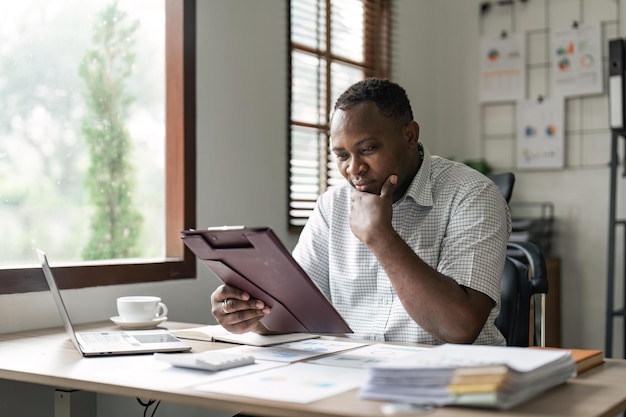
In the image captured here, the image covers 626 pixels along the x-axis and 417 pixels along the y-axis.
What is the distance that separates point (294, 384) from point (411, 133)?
902 millimetres

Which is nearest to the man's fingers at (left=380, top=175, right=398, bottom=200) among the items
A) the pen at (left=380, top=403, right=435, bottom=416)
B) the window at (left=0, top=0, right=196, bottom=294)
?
the pen at (left=380, top=403, right=435, bottom=416)

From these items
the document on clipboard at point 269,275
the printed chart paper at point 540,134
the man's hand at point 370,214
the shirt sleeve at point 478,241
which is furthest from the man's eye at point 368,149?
the printed chart paper at point 540,134

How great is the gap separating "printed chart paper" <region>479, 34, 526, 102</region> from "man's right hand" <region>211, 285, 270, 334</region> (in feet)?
8.48

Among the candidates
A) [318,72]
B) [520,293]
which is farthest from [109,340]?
[318,72]

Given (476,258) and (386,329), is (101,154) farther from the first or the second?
(476,258)

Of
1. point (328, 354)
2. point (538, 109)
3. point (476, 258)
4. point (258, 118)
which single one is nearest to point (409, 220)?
point (476, 258)

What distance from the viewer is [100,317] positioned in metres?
2.19

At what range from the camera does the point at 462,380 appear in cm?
107

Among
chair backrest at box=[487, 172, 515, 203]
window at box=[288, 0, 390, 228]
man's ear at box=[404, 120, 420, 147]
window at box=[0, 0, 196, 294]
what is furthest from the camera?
window at box=[288, 0, 390, 228]

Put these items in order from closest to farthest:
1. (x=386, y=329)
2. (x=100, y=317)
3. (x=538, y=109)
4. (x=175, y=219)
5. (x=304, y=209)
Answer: (x=386, y=329) < (x=100, y=317) < (x=175, y=219) < (x=304, y=209) < (x=538, y=109)

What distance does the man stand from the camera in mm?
1646

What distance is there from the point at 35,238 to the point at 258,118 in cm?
91

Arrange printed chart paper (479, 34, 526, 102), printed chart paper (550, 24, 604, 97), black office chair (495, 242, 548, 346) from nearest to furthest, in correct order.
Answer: black office chair (495, 242, 548, 346), printed chart paper (550, 24, 604, 97), printed chart paper (479, 34, 526, 102)

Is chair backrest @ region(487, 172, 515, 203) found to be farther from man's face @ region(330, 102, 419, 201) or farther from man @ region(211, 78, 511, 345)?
man's face @ region(330, 102, 419, 201)
